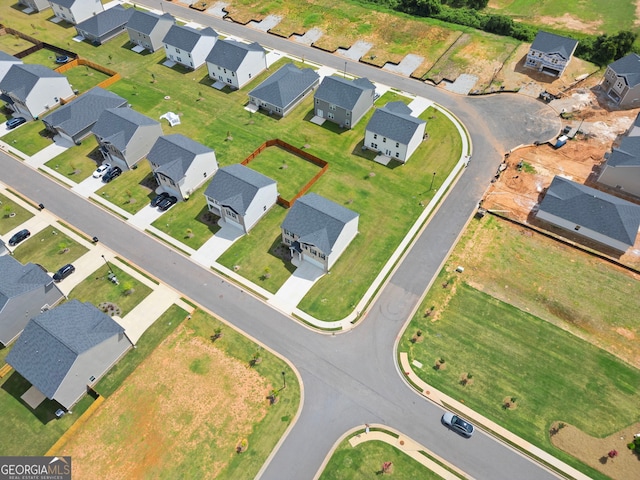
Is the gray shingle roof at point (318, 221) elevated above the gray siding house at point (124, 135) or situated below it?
below

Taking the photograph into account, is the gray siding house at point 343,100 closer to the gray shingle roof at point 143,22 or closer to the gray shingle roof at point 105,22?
the gray shingle roof at point 143,22

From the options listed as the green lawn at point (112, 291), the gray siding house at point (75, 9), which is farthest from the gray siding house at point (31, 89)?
the green lawn at point (112, 291)

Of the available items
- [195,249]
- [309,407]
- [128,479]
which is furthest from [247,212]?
[128,479]

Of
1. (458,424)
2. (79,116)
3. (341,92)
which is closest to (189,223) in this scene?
(79,116)

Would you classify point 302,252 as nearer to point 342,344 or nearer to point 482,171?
point 342,344

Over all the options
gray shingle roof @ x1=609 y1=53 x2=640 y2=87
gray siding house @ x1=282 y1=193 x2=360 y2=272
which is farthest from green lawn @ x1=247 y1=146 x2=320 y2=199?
gray shingle roof @ x1=609 y1=53 x2=640 y2=87

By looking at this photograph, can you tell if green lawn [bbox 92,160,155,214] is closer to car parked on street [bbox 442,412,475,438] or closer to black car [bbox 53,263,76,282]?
black car [bbox 53,263,76,282]

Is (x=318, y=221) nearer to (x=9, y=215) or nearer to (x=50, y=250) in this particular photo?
(x=50, y=250)
